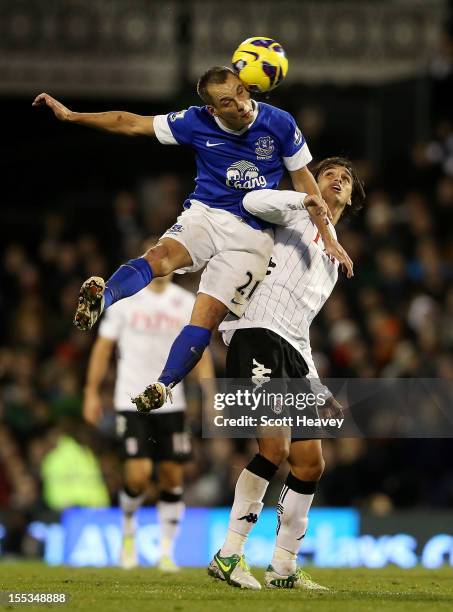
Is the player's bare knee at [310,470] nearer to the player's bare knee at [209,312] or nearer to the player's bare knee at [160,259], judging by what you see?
the player's bare knee at [209,312]

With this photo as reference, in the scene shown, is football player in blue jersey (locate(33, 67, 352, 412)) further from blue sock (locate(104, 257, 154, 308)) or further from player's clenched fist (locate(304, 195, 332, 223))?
player's clenched fist (locate(304, 195, 332, 223))

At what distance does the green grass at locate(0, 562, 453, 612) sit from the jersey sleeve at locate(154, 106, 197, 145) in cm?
282

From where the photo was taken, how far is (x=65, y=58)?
21422 millimetres

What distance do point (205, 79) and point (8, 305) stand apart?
11098 mm

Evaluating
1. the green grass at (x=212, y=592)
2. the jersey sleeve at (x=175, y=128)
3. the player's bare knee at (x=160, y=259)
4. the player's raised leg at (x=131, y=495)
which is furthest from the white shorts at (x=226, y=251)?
the player's raised leg at (x=131, y=495)

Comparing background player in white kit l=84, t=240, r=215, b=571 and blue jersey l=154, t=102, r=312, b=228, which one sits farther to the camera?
background player in white kit l=84, t=240, r=215, b=571

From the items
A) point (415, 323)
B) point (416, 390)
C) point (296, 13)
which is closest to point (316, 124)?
point (296, 13)

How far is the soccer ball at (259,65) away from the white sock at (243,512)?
2.41 meters

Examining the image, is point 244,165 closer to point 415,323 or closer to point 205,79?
point 205,79

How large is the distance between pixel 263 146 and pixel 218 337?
813 centimetres

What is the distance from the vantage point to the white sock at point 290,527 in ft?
29.5

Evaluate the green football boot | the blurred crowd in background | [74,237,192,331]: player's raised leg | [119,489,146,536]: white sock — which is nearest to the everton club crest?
[74,237,192,331]: player's raised leg

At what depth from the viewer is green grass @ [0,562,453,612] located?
788 cm

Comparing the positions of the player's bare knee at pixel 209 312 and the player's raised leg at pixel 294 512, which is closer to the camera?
the player's raised leg at pixel 294 512
